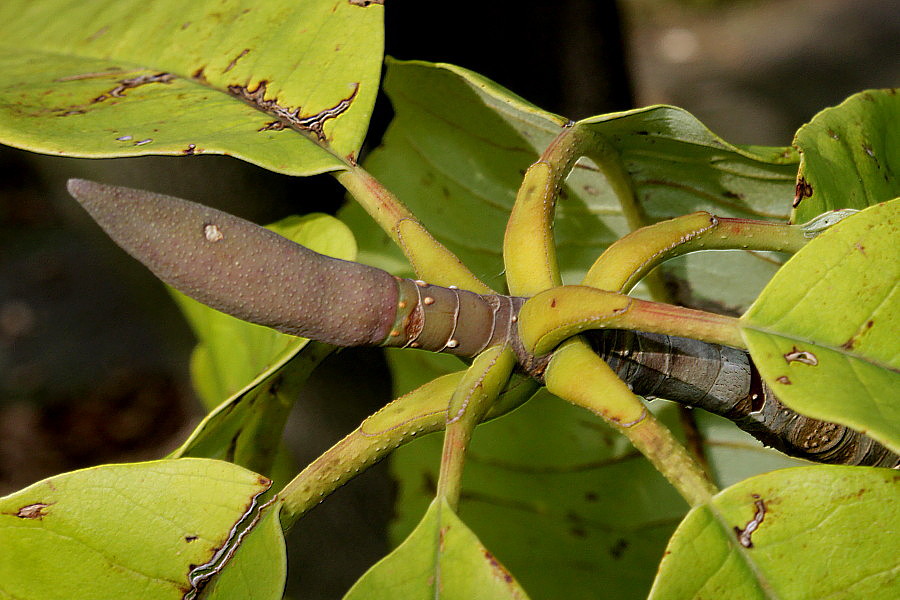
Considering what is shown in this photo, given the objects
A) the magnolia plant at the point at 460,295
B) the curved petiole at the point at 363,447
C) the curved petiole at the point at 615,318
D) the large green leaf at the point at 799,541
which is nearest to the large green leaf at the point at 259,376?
the magnolia plant at the point at 460,295

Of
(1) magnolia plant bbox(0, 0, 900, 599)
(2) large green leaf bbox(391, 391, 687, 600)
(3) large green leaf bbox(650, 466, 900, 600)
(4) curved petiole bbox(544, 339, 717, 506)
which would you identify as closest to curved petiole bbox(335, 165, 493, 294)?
(1) magnolia plant bbox(0, 0, 900, 599)

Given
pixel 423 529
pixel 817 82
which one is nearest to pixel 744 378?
pixel 423 529

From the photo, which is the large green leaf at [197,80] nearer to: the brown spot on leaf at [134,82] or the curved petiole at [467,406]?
the brown spot on leaf at [134,82]

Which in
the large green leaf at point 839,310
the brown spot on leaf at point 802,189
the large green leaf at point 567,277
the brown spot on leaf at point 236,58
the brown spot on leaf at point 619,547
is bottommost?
the brown spot on leaf at point 619,547

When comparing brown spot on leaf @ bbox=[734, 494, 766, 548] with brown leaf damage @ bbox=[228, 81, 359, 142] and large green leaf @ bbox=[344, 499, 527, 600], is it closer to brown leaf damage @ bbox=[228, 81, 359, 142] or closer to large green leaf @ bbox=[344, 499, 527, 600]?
large green leaf @ bbox=[344, 499, 527, 600]

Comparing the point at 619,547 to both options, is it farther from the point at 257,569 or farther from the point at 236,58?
the point at 236,58

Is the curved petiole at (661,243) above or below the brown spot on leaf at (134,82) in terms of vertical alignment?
below

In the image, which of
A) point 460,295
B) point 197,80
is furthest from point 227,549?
point 197,80
